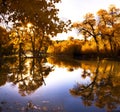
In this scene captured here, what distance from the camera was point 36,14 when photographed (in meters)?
11.6

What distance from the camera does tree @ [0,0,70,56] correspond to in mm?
11219

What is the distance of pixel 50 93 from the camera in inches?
648

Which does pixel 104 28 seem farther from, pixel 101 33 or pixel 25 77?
pixel 25 77

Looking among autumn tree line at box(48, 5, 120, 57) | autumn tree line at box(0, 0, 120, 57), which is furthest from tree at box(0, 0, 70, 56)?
autumn tree line at box(48, 5, 120, 57)

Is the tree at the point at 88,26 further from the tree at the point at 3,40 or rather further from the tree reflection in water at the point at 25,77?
the tree reflection in water at the point at 25,77

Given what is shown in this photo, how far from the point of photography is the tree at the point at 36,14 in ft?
36.8

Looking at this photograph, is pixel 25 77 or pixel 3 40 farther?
pixel 3 40

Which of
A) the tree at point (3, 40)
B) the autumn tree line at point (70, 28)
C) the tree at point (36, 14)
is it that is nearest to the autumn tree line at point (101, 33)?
the autumn tree line at point (70, 28)

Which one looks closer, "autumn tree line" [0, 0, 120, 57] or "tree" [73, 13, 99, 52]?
"autumn tree line" [0, 0, 120, 57]

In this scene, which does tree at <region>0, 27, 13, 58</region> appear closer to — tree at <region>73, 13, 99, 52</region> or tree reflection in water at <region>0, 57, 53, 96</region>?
tree reflection in water at <region>0, 57, 53, 96</region>

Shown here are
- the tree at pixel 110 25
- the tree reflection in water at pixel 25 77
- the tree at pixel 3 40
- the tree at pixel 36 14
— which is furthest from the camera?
the tree at pixel 110 25

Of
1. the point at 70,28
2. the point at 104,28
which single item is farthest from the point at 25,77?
the point at 104,28

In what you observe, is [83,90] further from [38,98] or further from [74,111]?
[74,111]

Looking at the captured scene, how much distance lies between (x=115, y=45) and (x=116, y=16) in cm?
583
